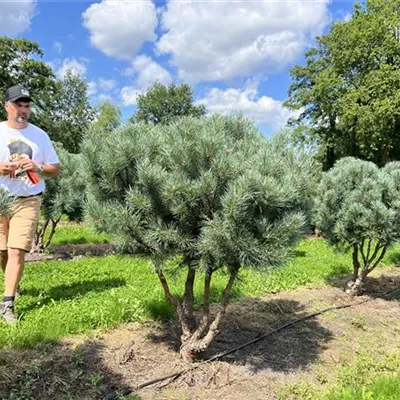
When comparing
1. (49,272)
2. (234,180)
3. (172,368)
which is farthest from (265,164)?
(49,272)

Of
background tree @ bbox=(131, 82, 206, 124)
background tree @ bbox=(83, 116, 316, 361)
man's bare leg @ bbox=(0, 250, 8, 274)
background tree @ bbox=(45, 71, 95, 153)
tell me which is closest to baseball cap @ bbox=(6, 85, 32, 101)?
background tree @ bbox=(83, 116, 316, 361)

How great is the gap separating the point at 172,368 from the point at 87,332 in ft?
3.09

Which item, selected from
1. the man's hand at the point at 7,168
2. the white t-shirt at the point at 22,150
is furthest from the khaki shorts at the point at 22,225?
the man's hand at the point at 7,168

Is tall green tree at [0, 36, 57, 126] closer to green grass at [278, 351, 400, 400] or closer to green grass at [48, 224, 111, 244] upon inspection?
green grass at [48, 224, 111, 244]

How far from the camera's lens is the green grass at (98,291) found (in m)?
3.77

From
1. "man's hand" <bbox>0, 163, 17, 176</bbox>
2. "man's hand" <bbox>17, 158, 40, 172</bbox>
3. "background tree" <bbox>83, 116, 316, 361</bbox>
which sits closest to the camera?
"background tree" <bbox>83, 116, 316, 361</bbox>

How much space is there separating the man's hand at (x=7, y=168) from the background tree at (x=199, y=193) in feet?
2.86

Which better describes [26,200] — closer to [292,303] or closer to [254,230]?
[254,230]

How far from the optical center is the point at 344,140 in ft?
83.0

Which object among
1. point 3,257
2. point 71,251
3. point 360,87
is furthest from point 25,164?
point 360,87

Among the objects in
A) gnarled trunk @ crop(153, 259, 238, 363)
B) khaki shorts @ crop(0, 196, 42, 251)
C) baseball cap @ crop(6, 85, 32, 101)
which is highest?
baseball cap @ crop(6, 85, 32, 101)

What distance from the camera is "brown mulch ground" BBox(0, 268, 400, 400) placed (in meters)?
3.09

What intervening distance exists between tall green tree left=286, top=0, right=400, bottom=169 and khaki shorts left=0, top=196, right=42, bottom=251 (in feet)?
66.0

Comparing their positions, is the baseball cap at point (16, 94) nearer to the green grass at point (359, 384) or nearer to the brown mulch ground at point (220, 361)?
the brown mulch ground at point (220, 361)
